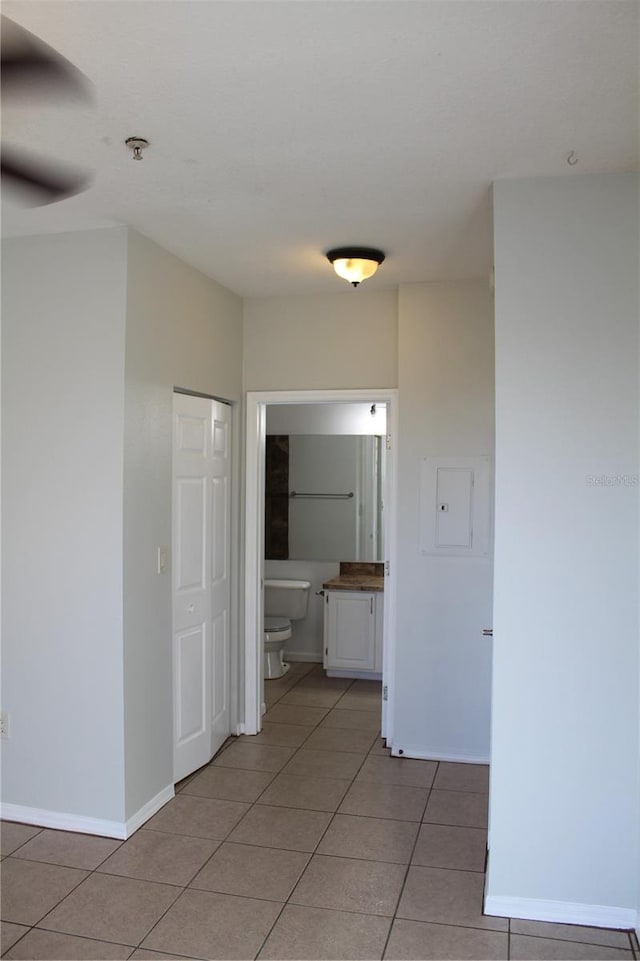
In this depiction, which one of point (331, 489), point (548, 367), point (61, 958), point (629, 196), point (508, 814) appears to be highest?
point (629, 196)

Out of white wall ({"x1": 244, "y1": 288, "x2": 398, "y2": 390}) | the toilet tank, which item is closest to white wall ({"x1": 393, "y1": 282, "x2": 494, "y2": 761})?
white wall ({"x1": 244, "y1": 288, "x2": 398, "y2": 390})

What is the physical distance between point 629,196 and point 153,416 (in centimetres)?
214

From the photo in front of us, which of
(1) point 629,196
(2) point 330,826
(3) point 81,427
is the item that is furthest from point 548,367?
(2) point 330,826

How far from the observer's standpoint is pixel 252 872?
119 inches

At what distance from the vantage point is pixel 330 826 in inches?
136

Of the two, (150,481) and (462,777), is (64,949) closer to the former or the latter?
(150,481)

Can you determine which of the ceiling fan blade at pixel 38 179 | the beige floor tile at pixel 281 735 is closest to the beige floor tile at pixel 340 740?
the beige floor tile at pixel 281 735

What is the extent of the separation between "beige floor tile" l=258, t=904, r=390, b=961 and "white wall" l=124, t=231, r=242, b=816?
99 centimetres

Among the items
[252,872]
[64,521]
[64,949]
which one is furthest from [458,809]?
[64,521]

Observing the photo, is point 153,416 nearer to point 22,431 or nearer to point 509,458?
point 22,431

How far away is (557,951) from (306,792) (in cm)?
154

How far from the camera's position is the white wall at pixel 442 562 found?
414 centimetres

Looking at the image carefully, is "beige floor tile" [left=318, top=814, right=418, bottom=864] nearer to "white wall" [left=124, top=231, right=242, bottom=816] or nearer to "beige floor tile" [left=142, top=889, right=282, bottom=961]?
"beige floor tile" [left=142, top=889, right=282, bottom=961]

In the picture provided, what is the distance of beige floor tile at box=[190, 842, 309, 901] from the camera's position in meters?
2.90
